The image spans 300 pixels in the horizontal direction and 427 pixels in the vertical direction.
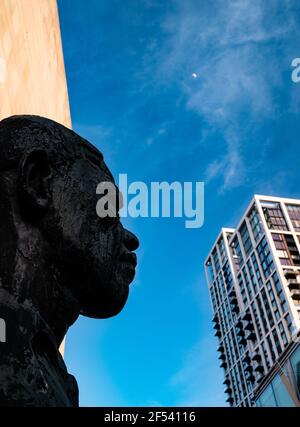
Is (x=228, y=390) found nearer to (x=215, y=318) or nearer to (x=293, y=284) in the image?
(x=215, y=318)

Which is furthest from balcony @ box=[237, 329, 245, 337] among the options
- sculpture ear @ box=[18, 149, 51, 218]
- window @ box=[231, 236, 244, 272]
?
sculpture ear @ box=[18, 149, 51, 218]

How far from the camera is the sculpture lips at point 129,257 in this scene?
215 centimetres

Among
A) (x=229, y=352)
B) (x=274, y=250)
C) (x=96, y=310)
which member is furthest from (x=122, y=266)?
(x=229, y=352)

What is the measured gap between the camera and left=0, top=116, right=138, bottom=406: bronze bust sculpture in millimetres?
1599

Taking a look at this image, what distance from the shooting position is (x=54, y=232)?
1869 millimetres

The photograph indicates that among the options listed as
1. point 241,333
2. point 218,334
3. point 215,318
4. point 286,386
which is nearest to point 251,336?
point 241,333

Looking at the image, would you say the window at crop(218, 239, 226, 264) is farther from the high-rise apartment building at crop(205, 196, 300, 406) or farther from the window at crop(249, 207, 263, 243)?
the window at crop(249, 207, 263, 243)

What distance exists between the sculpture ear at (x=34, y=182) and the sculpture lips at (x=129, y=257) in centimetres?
49

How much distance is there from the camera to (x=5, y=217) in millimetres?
1792

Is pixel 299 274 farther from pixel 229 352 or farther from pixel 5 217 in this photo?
pixel 5 217

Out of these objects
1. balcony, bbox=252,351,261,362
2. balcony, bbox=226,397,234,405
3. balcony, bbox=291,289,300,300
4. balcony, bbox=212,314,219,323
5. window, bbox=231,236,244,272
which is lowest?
balcony, bbox=252,351,261,362

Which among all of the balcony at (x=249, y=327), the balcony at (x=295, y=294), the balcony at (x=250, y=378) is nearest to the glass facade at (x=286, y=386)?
the balcony at (x=295, y=294)

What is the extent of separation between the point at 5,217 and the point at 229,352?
78743 millimetres
